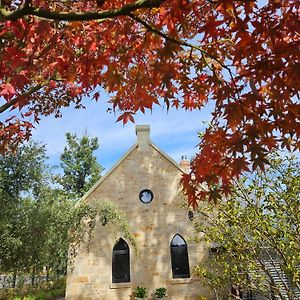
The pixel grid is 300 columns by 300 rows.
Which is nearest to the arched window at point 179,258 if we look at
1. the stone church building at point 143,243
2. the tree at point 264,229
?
the stone church building at point 143,243

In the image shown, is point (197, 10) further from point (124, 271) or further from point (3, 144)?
point (124, 271)

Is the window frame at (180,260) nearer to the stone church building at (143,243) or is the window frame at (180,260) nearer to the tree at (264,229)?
the stone church building at (143,243)

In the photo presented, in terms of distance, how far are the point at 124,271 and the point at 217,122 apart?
1334 centimetres

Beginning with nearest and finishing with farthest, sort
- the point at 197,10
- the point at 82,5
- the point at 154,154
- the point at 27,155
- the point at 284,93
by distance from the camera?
1. the point at 284,93
2. the point at 197,10
3. the point at 82,5
4. the point at 27,155
5. the point at 154,154

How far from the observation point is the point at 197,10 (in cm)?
383

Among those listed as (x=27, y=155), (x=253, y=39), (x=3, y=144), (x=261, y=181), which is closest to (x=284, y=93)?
(x=253, y=39)

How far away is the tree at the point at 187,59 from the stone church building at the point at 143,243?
11856 millimetres

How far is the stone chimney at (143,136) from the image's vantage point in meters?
17.3

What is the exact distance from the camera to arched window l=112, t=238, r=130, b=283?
50.2 feet

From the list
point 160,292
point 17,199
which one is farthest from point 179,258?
point 17,199

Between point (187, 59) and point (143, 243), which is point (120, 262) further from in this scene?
point (187, 59)

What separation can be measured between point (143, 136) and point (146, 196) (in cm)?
305

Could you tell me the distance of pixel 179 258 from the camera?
15.8 meters

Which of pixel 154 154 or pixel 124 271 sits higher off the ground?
pixel 154 154
